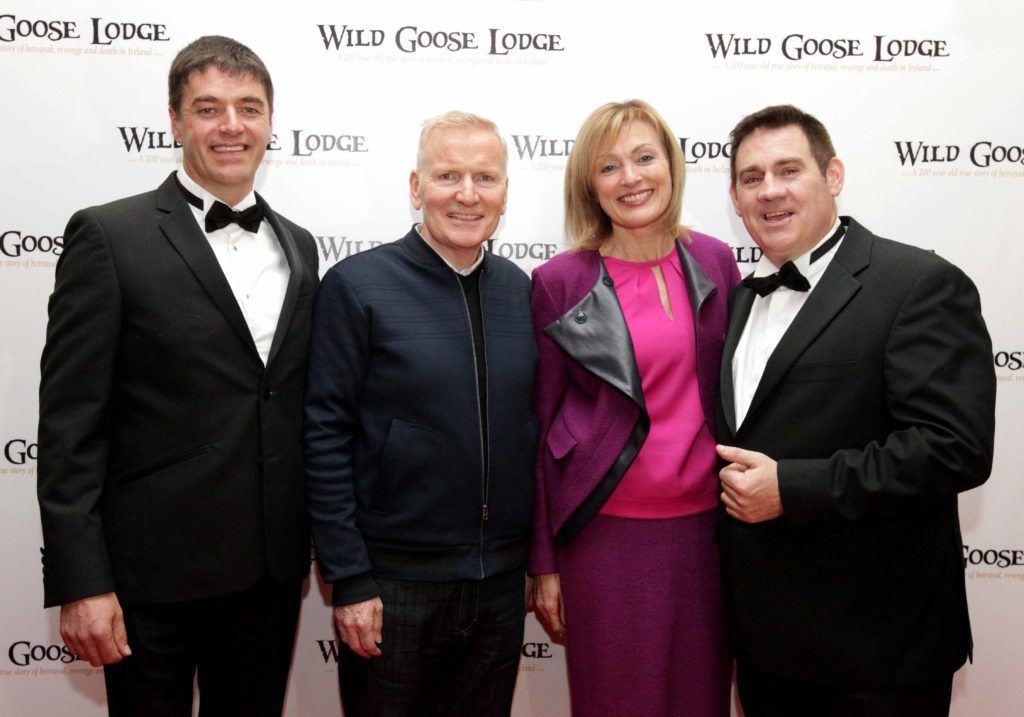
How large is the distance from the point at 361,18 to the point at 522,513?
71.4 inches

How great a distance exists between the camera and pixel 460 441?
6.25ft

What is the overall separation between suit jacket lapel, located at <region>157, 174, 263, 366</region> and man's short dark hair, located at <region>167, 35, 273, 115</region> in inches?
11.1

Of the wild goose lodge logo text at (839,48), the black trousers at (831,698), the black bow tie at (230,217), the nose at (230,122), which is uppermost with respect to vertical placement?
the wild goose lodge logo text at (839,48)

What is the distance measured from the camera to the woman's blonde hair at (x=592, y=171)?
2.12 m

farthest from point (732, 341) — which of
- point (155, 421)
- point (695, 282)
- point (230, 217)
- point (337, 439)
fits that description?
point (155, 421)

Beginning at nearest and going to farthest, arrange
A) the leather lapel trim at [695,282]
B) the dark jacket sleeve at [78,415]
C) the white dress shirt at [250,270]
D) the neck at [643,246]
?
the dark jacket sleeve at [78,415]
the white dress shirt at [250,270]
the leather lapel trim at [695,282]
the neck at [643,246]

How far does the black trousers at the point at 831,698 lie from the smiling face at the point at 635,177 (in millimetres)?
1215

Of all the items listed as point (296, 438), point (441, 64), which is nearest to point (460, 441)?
point (296, 438)

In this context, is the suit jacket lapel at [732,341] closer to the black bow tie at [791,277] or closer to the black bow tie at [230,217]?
the black bow tie at [791,277]

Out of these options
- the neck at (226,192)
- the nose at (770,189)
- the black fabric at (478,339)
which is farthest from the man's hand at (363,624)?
the nose at (770,189)

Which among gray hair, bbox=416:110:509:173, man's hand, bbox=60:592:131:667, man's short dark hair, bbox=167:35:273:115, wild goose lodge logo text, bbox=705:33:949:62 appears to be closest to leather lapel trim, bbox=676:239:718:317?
gray hair, bbox=416:110:509:173

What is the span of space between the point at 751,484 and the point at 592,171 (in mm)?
982

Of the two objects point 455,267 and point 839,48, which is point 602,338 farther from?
point 839,48

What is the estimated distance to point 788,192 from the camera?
1.88 meters
